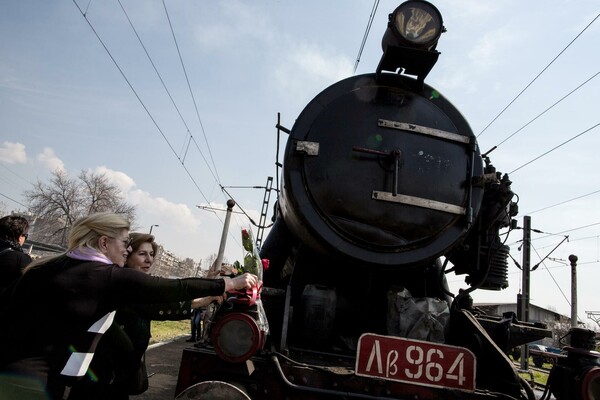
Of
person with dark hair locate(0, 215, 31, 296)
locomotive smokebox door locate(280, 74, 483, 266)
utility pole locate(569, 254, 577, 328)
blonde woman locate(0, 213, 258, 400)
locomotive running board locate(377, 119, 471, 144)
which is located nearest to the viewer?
blonde woman locate(0, 213, 258, 400)

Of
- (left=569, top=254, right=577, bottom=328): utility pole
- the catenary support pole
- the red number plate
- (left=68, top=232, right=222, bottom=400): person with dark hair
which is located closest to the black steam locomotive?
the red number plate

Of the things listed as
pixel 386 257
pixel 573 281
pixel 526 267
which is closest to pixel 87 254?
pixel 386 257

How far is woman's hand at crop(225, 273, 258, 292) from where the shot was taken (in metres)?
2.03

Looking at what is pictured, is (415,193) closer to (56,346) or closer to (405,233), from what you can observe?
(405,233)

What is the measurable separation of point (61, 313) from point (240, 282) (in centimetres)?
79

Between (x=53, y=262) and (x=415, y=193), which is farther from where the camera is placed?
(x=415, y=193)

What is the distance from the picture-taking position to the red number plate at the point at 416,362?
2.07 metres

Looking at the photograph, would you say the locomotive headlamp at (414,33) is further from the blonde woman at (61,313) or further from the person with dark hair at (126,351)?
the blonde woman at (61,313)

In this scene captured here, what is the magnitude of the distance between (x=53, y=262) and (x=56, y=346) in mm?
349

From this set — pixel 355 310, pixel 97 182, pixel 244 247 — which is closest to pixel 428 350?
pixel 355 310

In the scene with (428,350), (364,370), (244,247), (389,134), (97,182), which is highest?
(97,182)

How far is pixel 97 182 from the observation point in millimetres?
45000

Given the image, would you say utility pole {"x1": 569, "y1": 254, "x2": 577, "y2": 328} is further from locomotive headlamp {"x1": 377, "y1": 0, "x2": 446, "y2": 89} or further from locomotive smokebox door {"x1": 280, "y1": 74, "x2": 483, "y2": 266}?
locomotive headlamp {"x1": 377, "y1": 0, "x2": 446, "y2": 89}

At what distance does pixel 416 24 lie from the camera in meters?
3.09
